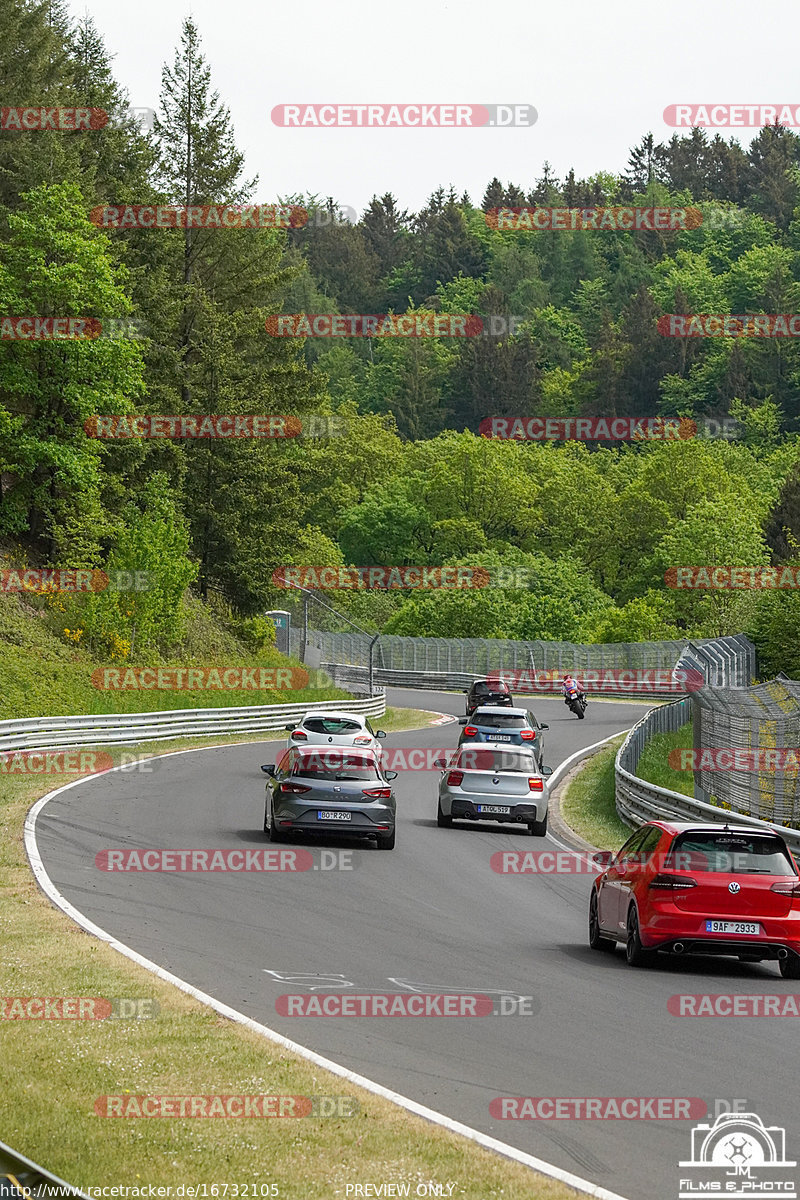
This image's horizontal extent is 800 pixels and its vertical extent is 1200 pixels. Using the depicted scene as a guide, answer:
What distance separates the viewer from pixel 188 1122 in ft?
25.4

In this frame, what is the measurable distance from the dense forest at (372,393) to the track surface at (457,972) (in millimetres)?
29039

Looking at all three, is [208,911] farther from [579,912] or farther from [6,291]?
[6,291]

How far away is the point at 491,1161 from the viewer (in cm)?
723

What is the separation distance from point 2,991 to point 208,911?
490cm

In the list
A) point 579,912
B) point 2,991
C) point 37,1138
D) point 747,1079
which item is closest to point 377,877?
point 579,912

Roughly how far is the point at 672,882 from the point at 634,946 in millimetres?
693
